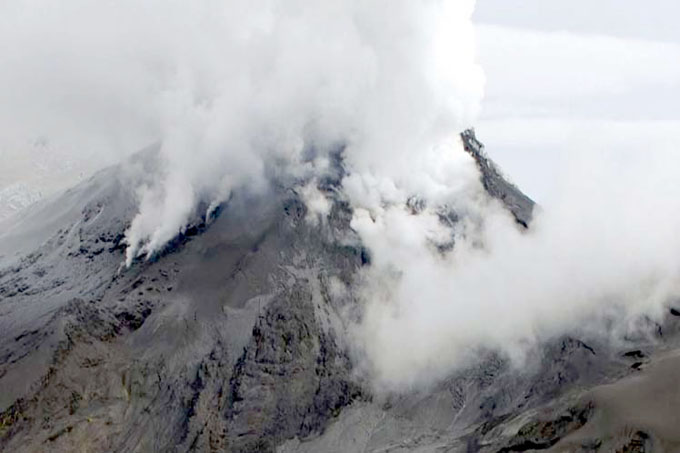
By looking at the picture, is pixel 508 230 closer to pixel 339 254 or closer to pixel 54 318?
pixel 339 254

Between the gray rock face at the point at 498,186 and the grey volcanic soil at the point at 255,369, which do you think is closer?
the grey volcanic soil at the point at 255,369

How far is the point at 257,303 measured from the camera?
221 feet

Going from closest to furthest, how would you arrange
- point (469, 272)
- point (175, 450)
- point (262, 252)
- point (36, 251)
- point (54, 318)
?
point (175, 450) < point (54, 318) < point (262, 252) < point (469, 272) < point (36, 251)

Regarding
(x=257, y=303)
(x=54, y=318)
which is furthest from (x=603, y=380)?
(x=54, y=318)

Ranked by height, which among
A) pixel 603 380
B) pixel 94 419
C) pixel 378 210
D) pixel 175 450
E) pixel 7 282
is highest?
pixel 7 282

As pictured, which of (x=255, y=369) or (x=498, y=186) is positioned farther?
(x=498, y=186)

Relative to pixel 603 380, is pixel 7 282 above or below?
above

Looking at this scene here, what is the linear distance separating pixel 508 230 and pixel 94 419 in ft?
125

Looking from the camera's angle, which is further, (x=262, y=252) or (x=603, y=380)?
(x=262, y=252)

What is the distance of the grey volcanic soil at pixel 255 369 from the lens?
182ft

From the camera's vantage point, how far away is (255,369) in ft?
207

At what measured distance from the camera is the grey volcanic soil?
182 ft

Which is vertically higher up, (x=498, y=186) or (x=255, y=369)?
(x=498, y=186)

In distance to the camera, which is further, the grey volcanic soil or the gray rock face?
the gray rock face
